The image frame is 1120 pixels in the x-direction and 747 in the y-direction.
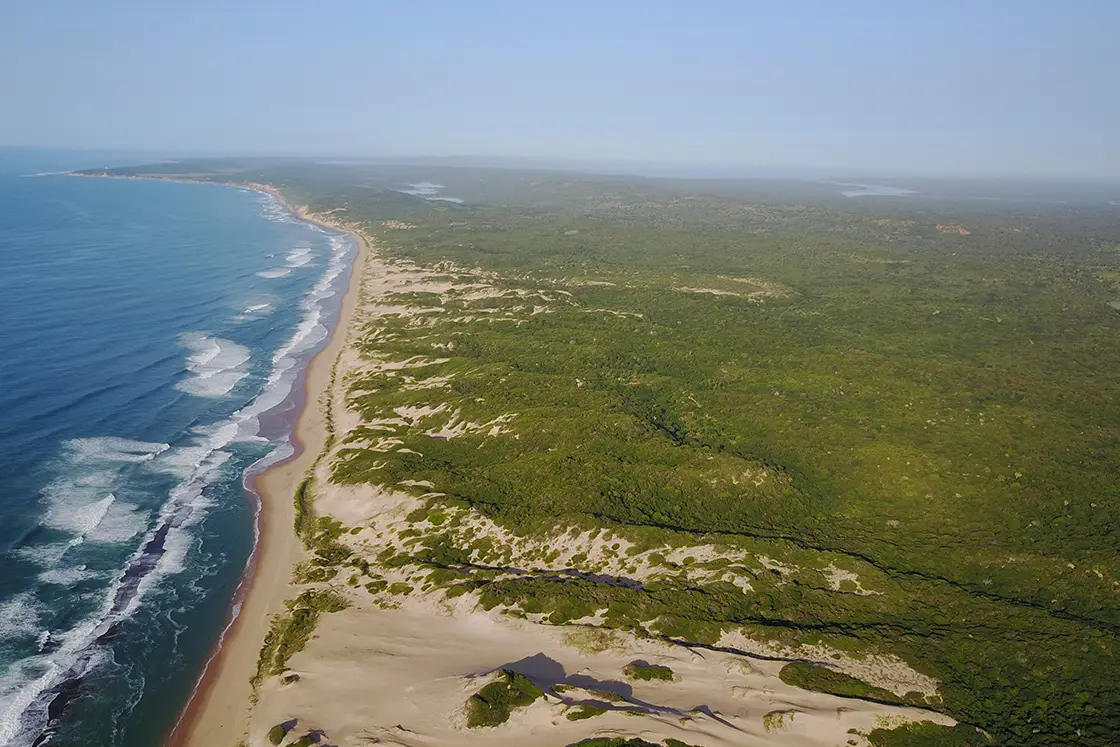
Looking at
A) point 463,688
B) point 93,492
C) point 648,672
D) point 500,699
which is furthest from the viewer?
point 93,492

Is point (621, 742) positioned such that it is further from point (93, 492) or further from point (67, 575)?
point (93, 492)

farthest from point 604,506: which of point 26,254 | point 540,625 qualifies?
point 26,254

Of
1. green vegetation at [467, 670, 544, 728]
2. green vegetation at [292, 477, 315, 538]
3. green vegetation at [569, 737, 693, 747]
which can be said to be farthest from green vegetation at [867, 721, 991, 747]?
green vegetation at [292, 477, 315, 538]

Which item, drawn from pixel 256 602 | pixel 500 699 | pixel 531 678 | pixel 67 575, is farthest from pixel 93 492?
pixel 531 678

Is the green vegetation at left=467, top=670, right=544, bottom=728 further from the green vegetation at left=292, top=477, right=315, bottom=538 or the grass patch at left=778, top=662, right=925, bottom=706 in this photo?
the green vegetation at left=292, top=477, right=315, bottom=538

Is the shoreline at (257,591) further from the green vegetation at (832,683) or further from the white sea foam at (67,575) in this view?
the green vegetation at (832,683)

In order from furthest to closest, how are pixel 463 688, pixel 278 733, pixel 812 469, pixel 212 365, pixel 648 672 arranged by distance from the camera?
pixel 212 365 < pixel 812 469 < pixel 648 672 < pixel 463 688 < pixel 278 733
